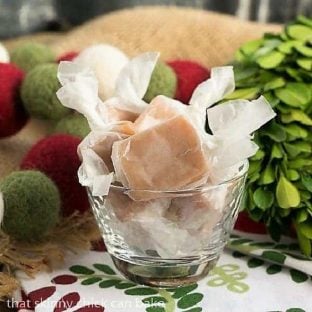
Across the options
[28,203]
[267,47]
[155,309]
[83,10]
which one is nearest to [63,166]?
[28,203]

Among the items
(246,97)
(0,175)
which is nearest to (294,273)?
(246,97)

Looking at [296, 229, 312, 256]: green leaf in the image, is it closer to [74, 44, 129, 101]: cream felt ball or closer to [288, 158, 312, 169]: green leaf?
[288, 158, 312, 169]: green leaf

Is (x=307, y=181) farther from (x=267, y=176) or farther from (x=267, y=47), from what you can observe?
(x=267, y=47)

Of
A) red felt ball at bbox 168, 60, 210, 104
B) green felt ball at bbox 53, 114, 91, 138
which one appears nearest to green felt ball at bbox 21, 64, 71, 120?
green felt ball at bbox 53, 114, 91, 138

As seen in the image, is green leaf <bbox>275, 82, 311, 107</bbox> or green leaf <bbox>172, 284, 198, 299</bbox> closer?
green leaf <bbox>172, 284, 198, 299</bbox>

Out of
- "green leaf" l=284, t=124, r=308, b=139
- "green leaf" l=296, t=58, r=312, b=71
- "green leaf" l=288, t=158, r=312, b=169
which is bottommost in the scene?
"green leaf" l=288, t=158, r=312, b=169

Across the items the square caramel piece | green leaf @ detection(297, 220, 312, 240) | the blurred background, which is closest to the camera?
the square caramel piece

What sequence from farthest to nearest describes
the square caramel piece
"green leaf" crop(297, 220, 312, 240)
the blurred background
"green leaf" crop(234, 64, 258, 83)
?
the blurred background < "green leaf" crop(234, 64, 258, 83) < "green leaf" crop(297, 220, 312, 240) < the square caramel piece

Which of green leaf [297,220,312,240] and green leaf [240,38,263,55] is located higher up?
green leaf [240,38,263,55]
